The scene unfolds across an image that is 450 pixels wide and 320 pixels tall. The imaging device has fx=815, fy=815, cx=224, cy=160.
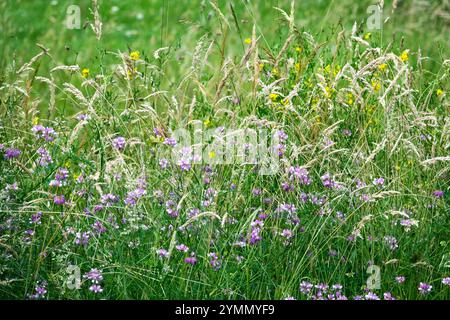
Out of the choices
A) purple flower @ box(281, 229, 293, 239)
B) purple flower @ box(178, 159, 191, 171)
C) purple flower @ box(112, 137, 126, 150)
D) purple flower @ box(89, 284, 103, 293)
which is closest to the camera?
purple flower @ box(89, 284, 103, 293)

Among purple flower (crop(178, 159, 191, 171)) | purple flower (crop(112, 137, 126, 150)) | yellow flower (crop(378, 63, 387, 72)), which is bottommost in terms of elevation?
purple flower (crop(178, 159, 191, 171))

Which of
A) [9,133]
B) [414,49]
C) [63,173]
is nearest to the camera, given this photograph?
[63,173]

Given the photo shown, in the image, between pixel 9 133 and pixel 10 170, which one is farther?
pixel 9 133

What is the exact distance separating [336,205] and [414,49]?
13.2 ft

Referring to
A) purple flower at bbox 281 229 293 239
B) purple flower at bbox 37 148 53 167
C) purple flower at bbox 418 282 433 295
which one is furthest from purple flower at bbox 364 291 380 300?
purple flower at bbox 37 148 53 167

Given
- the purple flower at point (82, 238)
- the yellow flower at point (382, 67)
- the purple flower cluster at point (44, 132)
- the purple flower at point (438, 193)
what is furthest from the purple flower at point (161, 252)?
the yellow flower at point (382, 67)

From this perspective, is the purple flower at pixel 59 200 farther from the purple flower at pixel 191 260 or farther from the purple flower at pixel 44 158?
the purple flower at pixel 191 260

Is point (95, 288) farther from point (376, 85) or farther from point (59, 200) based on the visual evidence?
point (376, 85)

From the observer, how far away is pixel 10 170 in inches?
132

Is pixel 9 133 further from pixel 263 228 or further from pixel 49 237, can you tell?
pixel 263 228

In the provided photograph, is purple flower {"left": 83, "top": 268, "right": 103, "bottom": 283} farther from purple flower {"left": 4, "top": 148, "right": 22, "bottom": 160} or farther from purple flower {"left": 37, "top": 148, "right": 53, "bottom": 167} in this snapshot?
purple flower {"left": 4, "top": 148, "right": 22, "bottom": 160}

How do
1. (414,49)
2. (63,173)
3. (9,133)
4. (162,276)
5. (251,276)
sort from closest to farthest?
(162,276), (251,276), (63,173), (9,133), (414,49)

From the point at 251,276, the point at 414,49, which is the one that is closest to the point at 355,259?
the point at 251,276

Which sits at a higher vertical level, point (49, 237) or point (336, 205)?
point (336, 205)
